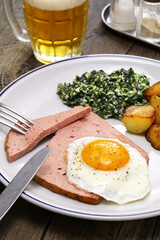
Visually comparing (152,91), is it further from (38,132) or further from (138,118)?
(38,132)

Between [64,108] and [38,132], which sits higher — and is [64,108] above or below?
below

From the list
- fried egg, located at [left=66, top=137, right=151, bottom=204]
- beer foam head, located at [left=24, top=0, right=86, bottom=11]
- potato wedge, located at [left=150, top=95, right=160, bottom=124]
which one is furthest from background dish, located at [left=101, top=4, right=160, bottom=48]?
fried egg, located at [left=66, top=137, right=151, bottom=204]

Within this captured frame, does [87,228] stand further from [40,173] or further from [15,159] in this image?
[15,159]

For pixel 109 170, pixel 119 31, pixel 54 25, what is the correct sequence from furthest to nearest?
pixel 119 31, pixel 54 25, pixel 109 170

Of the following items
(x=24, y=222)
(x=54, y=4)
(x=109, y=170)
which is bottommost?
(x=24, y=222)

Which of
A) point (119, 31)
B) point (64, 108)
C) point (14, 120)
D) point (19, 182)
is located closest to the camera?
point (19, 182)

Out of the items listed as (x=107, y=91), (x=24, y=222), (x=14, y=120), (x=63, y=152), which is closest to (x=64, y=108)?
(x=107, y=91)

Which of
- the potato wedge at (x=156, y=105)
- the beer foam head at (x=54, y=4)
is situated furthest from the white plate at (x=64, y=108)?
the beer foam head at (x=54, y=4)
